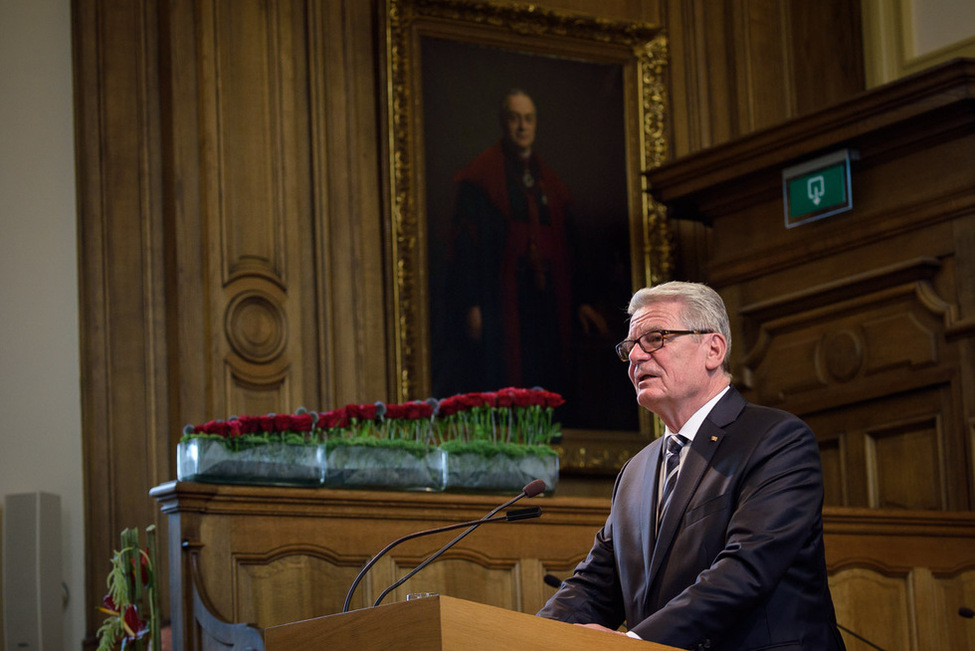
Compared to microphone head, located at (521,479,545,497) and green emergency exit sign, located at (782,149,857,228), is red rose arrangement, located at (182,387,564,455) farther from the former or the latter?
green emergency exit sign, located at (782,149,857,228)

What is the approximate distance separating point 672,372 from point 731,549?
24.6 inches

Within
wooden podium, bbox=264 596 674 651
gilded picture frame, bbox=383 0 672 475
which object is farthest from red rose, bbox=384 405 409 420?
wooden podium, bbox=264 596 674 651

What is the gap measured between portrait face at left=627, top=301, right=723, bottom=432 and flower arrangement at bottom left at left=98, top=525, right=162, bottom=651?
2258mm

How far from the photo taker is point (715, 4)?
8.62 metres

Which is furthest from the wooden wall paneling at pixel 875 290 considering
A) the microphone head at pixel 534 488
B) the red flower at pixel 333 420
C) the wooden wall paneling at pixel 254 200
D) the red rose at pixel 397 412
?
the microphone head at pixel 534 488

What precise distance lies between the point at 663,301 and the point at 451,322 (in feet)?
11.6

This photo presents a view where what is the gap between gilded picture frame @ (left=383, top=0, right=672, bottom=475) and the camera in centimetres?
736

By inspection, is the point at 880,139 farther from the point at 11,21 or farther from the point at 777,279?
the point at 11,21

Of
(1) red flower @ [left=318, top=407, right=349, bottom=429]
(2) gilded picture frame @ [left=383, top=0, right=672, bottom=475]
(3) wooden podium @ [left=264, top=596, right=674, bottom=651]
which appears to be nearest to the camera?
(3) wooden podium @ [left=264, top=596, right=674, bottom=651]

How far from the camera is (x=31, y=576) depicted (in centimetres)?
614

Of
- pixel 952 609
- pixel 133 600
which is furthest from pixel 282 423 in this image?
pixel 952 609

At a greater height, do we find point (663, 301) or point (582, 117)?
point (582, 117)

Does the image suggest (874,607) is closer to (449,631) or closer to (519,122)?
(519,122)

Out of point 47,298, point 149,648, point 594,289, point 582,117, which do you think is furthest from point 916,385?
point 47,298
